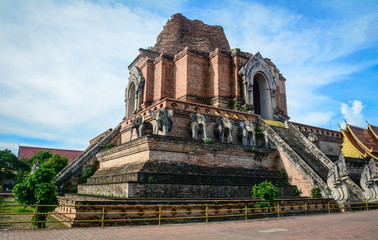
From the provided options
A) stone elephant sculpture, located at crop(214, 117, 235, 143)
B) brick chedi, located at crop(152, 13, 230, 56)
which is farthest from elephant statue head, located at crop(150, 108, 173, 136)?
brick chedi, located at crop(152, 13, 230, 56)

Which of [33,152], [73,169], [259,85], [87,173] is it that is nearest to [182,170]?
[87,173]

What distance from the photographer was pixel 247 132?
57.3 ft

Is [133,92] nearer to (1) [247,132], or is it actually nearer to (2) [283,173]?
(1) [247,132]

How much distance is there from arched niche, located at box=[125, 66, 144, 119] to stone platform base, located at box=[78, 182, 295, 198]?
10021 millimetres

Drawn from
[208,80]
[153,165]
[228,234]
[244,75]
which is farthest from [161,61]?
[228,234]

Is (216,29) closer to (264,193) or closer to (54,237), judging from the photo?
(264,193)

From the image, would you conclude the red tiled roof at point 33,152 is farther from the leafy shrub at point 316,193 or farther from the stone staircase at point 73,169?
the leafy shrub at point 316,193

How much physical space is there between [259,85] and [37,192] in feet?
62.3

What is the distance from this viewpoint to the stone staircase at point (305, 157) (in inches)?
553

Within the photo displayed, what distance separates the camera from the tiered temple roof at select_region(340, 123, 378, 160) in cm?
2032

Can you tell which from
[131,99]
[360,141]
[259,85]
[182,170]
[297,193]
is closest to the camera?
[182,170]

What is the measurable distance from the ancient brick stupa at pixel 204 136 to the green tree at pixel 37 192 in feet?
9.06

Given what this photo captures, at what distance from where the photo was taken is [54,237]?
6.93 m

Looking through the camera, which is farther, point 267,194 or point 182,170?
point 182,170
